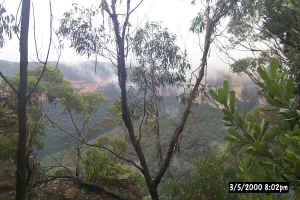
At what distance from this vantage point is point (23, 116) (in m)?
3.18

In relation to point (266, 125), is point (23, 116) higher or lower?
lower

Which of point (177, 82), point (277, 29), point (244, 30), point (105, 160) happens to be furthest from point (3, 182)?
point (244, 30)

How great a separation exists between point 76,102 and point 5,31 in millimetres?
7574

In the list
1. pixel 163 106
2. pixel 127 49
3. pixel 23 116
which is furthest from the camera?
pixel 163 106

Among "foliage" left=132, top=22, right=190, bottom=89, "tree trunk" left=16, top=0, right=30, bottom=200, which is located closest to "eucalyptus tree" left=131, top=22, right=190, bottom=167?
"foliage" left=132, top=22, right=190, bottom=89

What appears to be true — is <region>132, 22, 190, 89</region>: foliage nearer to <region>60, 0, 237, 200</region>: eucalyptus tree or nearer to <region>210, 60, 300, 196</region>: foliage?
<region>60, 0, 237, 200</region>: eucalyptus tree

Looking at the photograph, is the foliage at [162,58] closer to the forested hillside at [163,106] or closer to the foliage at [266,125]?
the forested hillside at [163,106]

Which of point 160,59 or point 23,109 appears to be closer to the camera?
point 23,109

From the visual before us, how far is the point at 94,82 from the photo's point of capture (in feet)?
178

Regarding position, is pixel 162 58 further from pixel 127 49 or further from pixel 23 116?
pixel 23 116

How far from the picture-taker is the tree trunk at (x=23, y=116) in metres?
3.09

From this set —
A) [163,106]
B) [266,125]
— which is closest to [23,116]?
[266,125]

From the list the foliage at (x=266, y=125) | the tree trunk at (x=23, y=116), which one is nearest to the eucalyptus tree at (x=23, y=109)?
the tree trunk at (x=23, y=116)

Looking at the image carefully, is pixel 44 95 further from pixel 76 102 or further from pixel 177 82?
pixel 177 82
